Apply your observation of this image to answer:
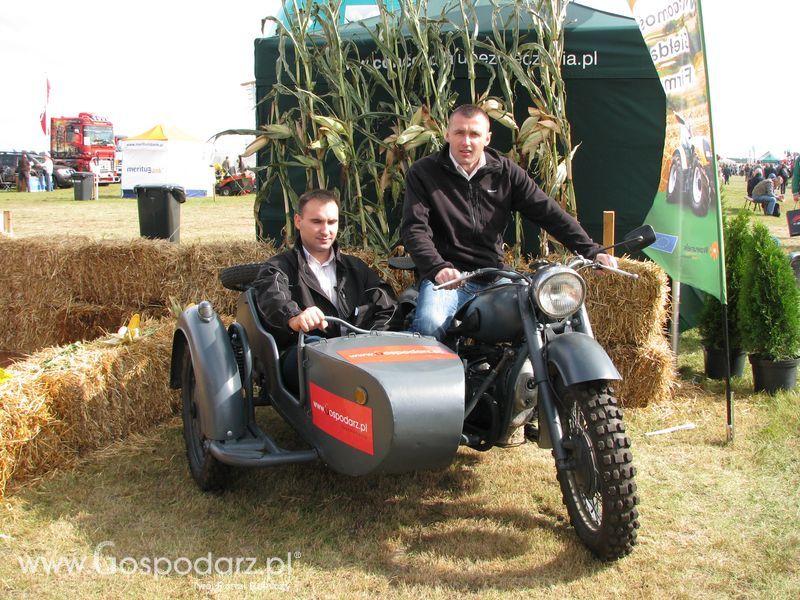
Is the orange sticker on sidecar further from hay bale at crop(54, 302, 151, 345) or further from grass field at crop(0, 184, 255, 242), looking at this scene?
grass field at crop(0, 184, 255, 242)

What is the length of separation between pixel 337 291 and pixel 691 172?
2.31 m

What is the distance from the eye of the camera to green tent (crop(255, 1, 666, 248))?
5.54 metres

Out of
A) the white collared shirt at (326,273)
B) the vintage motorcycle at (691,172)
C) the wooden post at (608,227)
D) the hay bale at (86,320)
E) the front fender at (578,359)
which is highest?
the vintage motorcycle at (691,172)

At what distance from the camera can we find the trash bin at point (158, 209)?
6.48 meters

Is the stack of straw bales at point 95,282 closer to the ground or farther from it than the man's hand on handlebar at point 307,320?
farther from it

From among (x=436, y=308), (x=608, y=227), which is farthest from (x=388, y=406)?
(x=608, y=227)

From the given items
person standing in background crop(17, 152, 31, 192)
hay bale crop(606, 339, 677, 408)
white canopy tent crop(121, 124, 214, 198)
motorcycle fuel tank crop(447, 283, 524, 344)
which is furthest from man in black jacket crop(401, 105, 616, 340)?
person standing in background crop(17, 152, 31, 192)

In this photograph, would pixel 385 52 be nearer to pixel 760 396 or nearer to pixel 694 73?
pixel 694 73

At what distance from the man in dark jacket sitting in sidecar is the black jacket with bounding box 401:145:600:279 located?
390 mm

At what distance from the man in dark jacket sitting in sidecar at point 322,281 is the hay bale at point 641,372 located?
1734mm

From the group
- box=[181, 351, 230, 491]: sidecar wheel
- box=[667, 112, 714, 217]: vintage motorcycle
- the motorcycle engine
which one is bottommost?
box=[181, 351, 230, 491]: sidecar wheel

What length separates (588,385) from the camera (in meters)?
2.58

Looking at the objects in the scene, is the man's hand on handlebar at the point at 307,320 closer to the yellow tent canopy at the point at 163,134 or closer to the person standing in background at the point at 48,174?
the yellow tent canopy at the point at 163,134

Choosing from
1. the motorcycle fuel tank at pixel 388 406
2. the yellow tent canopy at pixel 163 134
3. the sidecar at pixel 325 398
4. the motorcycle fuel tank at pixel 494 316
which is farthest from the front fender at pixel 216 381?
the yellow tent canopy at pixel 163 134
